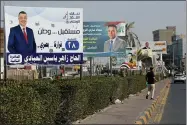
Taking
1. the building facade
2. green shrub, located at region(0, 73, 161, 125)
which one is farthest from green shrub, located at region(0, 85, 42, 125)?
the building facade

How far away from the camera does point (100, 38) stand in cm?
1836

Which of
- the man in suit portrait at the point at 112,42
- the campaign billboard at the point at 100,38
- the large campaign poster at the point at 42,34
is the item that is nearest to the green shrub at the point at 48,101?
the large campaign poster at the point at 42,34

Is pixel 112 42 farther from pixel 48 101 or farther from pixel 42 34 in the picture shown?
pixel 48 101

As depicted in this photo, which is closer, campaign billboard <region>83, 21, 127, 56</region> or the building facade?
campaign billboard <region>83, 21, 127, 56</region>

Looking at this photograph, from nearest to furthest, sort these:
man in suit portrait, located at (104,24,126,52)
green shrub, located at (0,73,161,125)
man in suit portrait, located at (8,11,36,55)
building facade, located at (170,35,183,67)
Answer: green shrub, located at (0,73,161,125), man in suit portrait, located at (8,11,36,55), man in suit portrait, located at (104,24,126,52), building facade, located at (170,35,183,67)

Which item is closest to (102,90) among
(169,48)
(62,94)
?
(62,94)

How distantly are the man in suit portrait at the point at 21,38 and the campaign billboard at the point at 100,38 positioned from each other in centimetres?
559

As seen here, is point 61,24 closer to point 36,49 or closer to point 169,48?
point 36,49

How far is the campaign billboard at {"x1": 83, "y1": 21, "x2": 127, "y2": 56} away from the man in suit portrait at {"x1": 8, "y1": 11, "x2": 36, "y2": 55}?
220 inches

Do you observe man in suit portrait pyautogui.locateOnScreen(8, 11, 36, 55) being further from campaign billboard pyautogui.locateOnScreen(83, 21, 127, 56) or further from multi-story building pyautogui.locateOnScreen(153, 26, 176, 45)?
multi-story building pyautogui.locateOnScreen(153, 26, 176, 45)

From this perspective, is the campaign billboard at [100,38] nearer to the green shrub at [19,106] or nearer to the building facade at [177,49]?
the green shrub at [19,106]

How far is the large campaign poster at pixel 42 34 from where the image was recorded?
469 inches

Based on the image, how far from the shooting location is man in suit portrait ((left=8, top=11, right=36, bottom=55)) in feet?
39.0

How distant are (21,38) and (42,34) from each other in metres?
0.68
